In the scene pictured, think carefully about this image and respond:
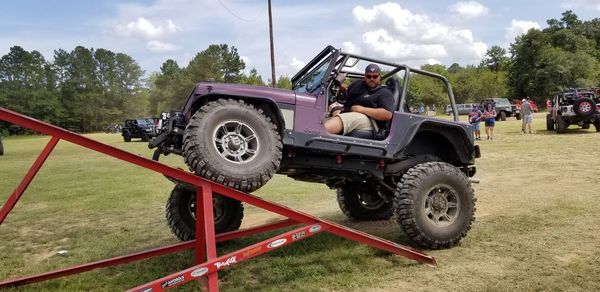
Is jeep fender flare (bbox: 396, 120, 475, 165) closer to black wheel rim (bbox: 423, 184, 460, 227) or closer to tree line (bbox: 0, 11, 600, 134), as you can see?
black wheel rim (bbox: 423, 184, 460, 227)

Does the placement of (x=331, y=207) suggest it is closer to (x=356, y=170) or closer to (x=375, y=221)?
(x=375, y=221)

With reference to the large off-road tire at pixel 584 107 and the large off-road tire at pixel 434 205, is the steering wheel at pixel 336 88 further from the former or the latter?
the large off-road tire at pixel 584 107

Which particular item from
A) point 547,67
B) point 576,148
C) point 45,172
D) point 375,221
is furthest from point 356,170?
point 547,67

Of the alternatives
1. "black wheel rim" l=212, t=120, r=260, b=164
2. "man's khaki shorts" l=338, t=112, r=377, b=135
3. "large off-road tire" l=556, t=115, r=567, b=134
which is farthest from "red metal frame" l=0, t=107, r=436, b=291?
"large off-road tire" l=556, t=115, r=567, b=134

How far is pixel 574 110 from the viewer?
20.0m

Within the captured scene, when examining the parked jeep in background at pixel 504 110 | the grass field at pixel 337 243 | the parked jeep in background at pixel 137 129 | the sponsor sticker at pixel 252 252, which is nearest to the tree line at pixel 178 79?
the parked jeep in background at pixel 504 110

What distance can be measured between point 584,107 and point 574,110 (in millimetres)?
369

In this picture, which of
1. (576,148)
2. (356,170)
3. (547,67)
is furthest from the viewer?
(547,67)

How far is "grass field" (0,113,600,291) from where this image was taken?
4590mm

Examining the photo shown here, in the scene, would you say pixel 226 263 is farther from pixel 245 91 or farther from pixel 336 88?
pixel 336 88

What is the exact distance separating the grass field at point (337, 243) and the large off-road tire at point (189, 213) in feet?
0.91

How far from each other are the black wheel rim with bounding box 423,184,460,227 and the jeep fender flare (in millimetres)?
596

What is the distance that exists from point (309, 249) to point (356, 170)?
104 centimetres

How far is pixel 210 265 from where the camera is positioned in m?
3.94
